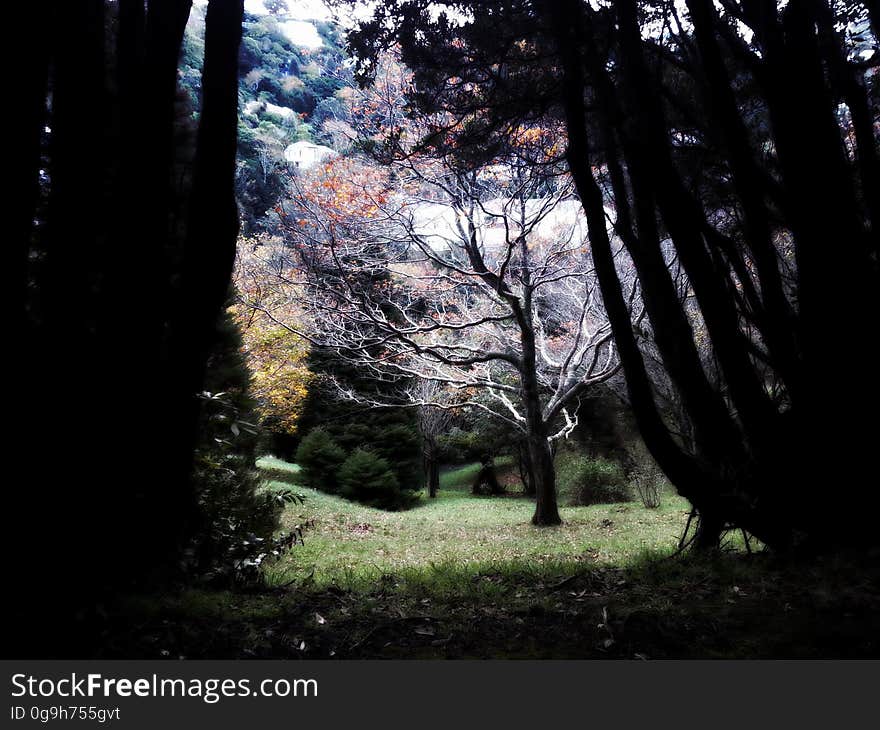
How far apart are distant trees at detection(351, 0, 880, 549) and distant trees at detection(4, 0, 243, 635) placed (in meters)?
2.57

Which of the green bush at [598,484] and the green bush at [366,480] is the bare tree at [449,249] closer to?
the green bush at [366,480]

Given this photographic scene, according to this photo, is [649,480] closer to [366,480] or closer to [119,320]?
[366,480]

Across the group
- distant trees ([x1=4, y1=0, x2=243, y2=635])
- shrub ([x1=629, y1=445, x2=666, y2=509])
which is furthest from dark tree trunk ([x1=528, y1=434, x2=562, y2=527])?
distant trees ([x1=4, y1=0, x2=243, y2=635])

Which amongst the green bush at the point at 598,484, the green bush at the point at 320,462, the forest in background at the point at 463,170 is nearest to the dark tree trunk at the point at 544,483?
the forest in background at the point at 463,170

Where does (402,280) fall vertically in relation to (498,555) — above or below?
above

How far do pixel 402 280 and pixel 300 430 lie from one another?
11357 mm

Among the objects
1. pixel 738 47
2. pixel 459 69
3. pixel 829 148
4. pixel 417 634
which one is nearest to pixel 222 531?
pixel 417 634

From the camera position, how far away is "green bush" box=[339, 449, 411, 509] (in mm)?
18062

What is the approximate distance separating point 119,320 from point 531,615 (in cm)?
285

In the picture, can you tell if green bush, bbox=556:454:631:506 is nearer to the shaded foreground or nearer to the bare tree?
the bare tree

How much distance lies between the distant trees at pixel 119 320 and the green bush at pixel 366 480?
14880 millimetres

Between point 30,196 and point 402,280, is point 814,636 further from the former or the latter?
point 402,280

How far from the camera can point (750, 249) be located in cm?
433

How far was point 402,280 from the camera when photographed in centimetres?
1465
